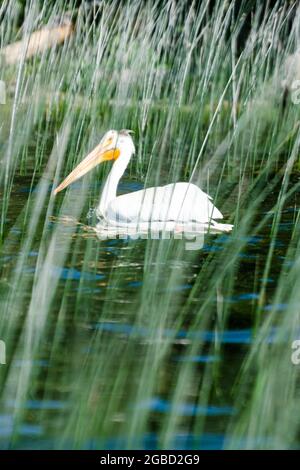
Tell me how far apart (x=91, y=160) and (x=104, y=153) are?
34 centimetres

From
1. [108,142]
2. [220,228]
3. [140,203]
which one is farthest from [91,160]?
[220,228]

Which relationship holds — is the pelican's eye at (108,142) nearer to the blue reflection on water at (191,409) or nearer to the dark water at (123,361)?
the dark water at (123,361)

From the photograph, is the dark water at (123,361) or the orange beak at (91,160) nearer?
the dark water at (123,361)

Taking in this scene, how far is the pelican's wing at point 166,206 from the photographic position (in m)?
4.85

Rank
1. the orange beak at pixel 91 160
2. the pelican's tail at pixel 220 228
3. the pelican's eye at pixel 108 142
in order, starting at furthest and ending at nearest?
the pelican's eye at pixel 108 142
the orange beak at pixel 91 160
the pelican's tail at pixel 220 228

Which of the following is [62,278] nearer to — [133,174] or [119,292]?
[119,292]

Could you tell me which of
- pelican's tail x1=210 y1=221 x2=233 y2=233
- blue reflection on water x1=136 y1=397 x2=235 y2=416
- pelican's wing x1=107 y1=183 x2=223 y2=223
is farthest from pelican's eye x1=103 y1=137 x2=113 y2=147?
blue reflection on water x1=136 y1=397 x2=235 y2=416

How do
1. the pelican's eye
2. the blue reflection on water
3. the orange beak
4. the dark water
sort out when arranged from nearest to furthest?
1. the dark water
2. the blue reflection on water
3. the orange beak
4. the pelican's eye

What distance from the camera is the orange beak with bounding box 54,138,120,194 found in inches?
210

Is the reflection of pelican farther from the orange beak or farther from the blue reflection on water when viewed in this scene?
the blue reflection on water

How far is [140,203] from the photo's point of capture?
5.15 metres

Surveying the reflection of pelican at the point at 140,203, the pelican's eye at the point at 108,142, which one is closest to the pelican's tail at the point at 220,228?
the reflection of pelican at the point at 140,203

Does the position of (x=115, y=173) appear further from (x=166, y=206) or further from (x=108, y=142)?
(x=166, y=206)

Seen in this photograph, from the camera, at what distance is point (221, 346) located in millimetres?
3170
